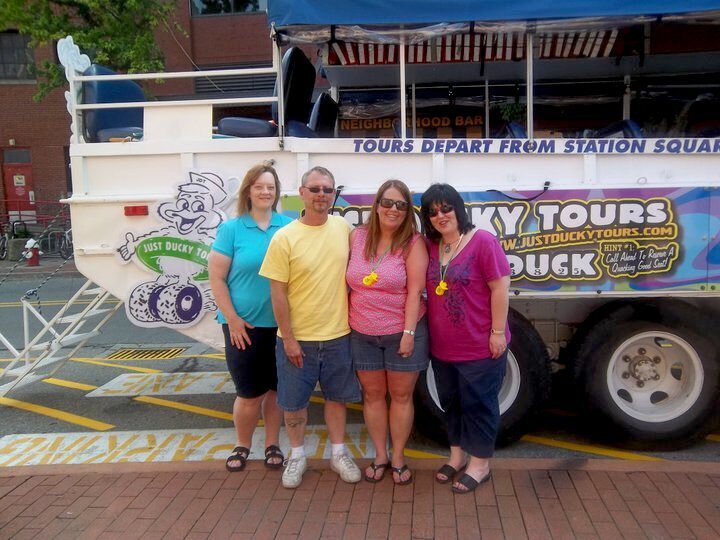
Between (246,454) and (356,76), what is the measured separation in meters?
3.85

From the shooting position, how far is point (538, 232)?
12.8 feet

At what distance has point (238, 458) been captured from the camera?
154 inches

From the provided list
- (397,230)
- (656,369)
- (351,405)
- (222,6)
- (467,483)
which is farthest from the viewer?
(222,6)

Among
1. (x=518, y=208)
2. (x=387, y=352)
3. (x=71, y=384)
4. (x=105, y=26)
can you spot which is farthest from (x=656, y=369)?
(x=105, y=26)

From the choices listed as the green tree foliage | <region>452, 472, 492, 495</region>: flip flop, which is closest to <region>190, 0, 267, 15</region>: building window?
the green tree foliage

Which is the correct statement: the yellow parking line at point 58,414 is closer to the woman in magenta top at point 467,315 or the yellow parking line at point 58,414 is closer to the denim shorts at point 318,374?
the denim shorts at point 318,374

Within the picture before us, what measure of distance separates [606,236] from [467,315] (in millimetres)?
1169

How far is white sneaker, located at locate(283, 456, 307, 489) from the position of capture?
3643 millimetres

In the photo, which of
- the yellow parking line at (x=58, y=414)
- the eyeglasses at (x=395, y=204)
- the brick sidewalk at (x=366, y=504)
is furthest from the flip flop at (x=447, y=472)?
the yellow parking line at (x=58, y=414)

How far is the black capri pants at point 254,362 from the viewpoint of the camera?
12.1 feet

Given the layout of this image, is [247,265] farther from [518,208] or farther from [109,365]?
[109,365]

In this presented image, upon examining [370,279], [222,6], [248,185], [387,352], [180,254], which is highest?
[222,6]

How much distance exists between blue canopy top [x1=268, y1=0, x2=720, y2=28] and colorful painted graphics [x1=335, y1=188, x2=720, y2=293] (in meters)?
1.07

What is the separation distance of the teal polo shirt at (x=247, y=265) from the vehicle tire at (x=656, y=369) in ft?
6.85
